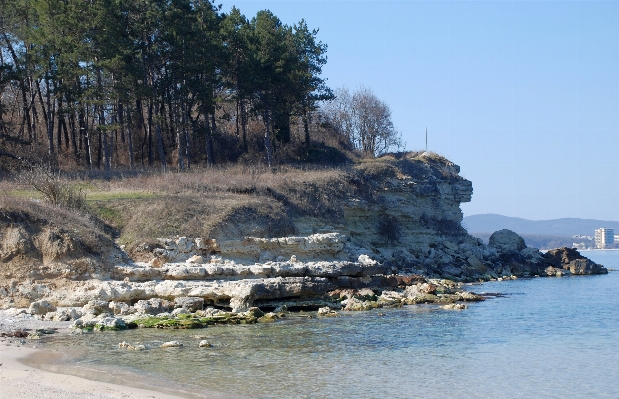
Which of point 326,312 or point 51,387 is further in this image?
point 326,312

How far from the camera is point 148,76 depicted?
133 feet

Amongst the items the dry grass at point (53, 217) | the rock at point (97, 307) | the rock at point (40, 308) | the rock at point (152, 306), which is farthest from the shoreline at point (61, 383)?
the dry grass at point (53, 217)

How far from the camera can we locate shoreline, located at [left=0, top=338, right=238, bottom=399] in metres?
10.8

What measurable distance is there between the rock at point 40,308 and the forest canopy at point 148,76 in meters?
17.4

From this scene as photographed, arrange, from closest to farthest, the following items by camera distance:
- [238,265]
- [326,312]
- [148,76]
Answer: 1. [326,312]
2. [238,265]
3. [148,76]

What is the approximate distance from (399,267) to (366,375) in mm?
24412

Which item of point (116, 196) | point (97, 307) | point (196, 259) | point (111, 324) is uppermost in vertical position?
point (116, 196)

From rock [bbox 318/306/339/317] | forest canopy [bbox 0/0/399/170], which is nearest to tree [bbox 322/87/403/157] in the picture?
forest canopy [bbox 0/0/399/170]

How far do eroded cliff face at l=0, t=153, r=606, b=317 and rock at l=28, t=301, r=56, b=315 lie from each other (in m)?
0.05

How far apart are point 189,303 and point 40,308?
14.3ft

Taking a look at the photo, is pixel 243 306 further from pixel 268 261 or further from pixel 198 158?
pixel 198 158

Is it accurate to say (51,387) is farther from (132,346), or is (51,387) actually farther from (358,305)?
(358,305)

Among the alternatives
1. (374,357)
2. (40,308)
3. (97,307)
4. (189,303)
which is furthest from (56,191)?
(374,357)

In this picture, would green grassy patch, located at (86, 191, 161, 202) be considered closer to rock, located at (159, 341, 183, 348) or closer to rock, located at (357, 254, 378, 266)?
rock, located at (357, 254, 378, 266)
